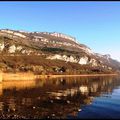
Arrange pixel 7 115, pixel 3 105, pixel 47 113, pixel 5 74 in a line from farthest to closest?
pixel 5 74
pixel 3 105
pixel 47 113
pixel 7 115

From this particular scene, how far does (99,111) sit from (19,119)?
2139 cm

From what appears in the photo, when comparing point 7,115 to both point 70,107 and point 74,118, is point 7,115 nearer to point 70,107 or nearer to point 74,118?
point 74,118

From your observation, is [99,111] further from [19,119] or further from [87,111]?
[19,119]

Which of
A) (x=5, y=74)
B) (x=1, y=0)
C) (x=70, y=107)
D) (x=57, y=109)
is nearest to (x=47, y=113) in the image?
(x=57, y=109)

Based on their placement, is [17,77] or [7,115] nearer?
[7,115]

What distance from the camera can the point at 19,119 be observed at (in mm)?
60156

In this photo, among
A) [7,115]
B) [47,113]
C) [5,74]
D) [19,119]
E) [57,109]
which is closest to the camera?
[19,119]

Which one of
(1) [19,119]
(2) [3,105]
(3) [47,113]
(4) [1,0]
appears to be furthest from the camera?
(4) [1,0]

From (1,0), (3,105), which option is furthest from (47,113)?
(1,0)

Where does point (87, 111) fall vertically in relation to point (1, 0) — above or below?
below

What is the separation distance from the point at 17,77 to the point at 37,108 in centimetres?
12571

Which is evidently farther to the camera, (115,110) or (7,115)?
(115,110)

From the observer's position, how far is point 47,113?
68.4m

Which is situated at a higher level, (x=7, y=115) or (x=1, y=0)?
(x=1, y=0)
